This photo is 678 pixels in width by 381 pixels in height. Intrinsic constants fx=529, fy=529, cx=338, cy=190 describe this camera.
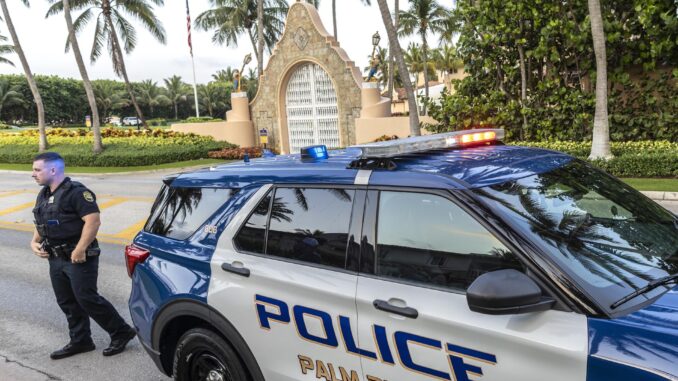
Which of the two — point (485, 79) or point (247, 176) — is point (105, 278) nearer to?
point (247, 176)

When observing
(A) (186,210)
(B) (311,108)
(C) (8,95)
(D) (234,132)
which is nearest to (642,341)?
(A) (186,210)

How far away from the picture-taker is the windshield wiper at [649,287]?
198 centimetres

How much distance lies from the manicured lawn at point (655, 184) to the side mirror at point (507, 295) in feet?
35.7

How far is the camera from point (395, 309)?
2.36 meters

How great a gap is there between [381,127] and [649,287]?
21.5m

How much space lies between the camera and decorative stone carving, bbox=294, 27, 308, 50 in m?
25.5

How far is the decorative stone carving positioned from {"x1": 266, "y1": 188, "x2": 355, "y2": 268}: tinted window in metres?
23.7

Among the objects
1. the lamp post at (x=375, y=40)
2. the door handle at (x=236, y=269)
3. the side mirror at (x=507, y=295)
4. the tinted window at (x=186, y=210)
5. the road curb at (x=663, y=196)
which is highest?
the lamp post at (x=375, y=40)

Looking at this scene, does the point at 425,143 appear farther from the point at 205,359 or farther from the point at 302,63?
the point at 302,63

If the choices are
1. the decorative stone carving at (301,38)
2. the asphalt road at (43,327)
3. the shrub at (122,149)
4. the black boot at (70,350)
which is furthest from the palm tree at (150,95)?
the black boot at (70,350)

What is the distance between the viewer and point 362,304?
2.47 m

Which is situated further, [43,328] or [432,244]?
[43,328]

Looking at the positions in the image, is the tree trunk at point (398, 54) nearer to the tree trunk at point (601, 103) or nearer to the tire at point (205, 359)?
the tree trunk at point (601, 103)

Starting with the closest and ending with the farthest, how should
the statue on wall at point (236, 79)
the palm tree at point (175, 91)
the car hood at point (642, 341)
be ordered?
the car hood at point (642, 341)
the statue on wall at point (236, 79)
the palm tree at point (175, 91)
